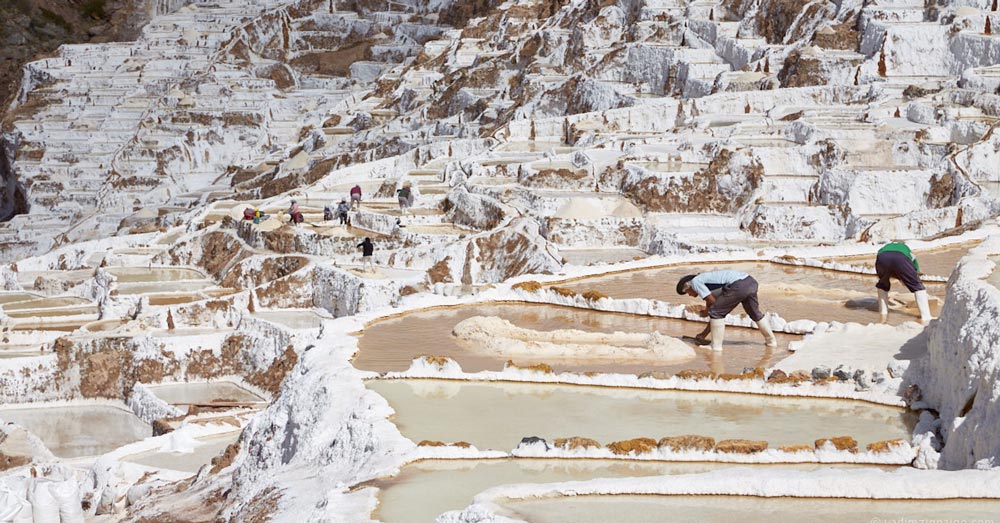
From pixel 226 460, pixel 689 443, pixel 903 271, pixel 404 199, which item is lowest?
pixel 226 460

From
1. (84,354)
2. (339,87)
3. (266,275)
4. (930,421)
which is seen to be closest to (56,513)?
(930,421)

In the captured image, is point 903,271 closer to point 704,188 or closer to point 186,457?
point 186,457

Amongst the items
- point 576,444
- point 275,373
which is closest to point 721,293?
point 576,444

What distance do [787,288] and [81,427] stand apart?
20.7m

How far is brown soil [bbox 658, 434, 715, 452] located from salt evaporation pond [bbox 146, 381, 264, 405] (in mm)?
21809

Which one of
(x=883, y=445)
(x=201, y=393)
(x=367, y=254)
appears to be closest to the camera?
(x=883, y=445)

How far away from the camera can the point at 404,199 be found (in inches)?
1693

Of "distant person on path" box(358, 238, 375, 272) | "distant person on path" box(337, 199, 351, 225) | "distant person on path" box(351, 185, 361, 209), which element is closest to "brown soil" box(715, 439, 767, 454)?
"distant person on path" box(358, 238, 375, 272)

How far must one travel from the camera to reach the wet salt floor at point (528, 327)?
15.3m

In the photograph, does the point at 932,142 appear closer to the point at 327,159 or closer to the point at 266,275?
the point at 266,275

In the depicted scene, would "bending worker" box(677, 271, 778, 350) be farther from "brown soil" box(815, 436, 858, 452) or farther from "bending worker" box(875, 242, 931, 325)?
"brown soil" box(815, 436, 858, 452)

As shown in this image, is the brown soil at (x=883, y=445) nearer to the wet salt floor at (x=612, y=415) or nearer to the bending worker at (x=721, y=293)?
the wet salt floor at (x=612, y=415)

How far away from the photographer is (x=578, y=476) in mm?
11438

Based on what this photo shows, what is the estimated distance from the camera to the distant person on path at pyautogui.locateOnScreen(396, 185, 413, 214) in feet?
141
